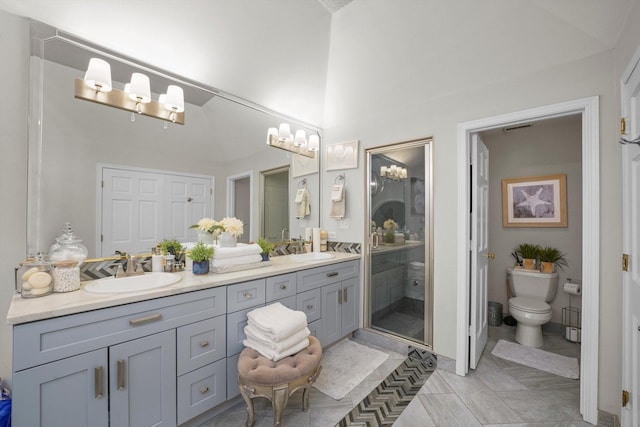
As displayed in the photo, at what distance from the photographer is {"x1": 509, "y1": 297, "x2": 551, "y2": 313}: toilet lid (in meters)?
2.65

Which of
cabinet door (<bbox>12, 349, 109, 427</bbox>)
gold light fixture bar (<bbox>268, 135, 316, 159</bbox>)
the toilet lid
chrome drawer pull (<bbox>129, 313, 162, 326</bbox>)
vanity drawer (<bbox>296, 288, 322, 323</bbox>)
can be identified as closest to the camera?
cabinet door (<bbox>12, 349, 109, 427</bbox>)

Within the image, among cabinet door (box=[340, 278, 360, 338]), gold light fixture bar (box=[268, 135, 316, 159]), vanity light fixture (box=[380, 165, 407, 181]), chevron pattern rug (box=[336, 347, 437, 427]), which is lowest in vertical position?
chevron pattern rug (box=[336, 347, 437, 427])

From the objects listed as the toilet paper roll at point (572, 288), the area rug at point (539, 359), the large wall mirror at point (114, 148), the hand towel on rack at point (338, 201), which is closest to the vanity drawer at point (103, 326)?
the large wall mirror at point (114, 148)

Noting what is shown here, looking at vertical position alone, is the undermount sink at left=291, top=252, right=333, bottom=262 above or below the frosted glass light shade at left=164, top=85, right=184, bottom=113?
below

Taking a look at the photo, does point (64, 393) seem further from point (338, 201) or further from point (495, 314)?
point (495, 314)

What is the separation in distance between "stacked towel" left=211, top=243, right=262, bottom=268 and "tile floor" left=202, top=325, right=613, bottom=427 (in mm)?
1012

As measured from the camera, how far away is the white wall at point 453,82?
5.60ft

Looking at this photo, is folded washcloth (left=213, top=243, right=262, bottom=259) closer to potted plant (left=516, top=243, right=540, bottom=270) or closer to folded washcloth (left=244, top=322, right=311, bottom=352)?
folded washcloth (left=244, top=322, right=311, bottom=352)

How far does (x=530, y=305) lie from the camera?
A: 8.96 ft

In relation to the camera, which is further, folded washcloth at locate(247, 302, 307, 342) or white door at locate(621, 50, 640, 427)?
folded washcloth at locate(247, 302, 307, 342)

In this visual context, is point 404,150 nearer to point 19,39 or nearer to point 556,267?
point 556,267

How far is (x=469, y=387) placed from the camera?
2.12 m

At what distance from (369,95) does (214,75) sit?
1476mm

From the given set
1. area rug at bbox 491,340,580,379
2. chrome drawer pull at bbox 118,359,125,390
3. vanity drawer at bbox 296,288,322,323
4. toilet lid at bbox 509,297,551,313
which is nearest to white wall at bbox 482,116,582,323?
toilet lid at bbox 509,297,551,313
